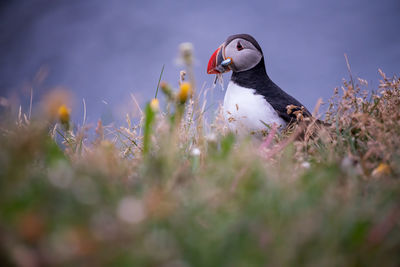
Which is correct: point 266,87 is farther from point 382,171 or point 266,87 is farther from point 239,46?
point 382,171

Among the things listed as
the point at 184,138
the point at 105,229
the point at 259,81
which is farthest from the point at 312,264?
the point at 259,81

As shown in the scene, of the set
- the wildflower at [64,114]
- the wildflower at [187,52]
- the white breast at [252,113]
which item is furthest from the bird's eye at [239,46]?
the wildflower at [64,114]

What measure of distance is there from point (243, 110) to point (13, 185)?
2603 millimetres

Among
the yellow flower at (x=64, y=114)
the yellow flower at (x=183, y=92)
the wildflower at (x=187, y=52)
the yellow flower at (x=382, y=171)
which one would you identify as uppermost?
the wildflower at (x=187, y=52)

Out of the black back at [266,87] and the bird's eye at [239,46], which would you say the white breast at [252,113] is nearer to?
the black back at [266,87]

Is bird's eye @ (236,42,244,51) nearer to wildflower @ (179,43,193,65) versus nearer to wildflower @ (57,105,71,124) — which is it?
wildflower @ (179,43,193,65)

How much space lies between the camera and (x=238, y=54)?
133 inches

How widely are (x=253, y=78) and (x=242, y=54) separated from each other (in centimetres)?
29

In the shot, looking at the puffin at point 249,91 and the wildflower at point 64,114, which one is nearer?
the wildflower at point 64,114

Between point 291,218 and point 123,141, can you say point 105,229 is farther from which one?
point 123,141

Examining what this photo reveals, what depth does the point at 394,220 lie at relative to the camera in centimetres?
82

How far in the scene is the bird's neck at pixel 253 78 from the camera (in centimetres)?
332

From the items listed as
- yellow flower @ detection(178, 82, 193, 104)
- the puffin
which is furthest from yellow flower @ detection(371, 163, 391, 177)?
the puffin

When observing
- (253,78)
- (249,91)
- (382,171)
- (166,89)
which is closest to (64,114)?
(166,89)
